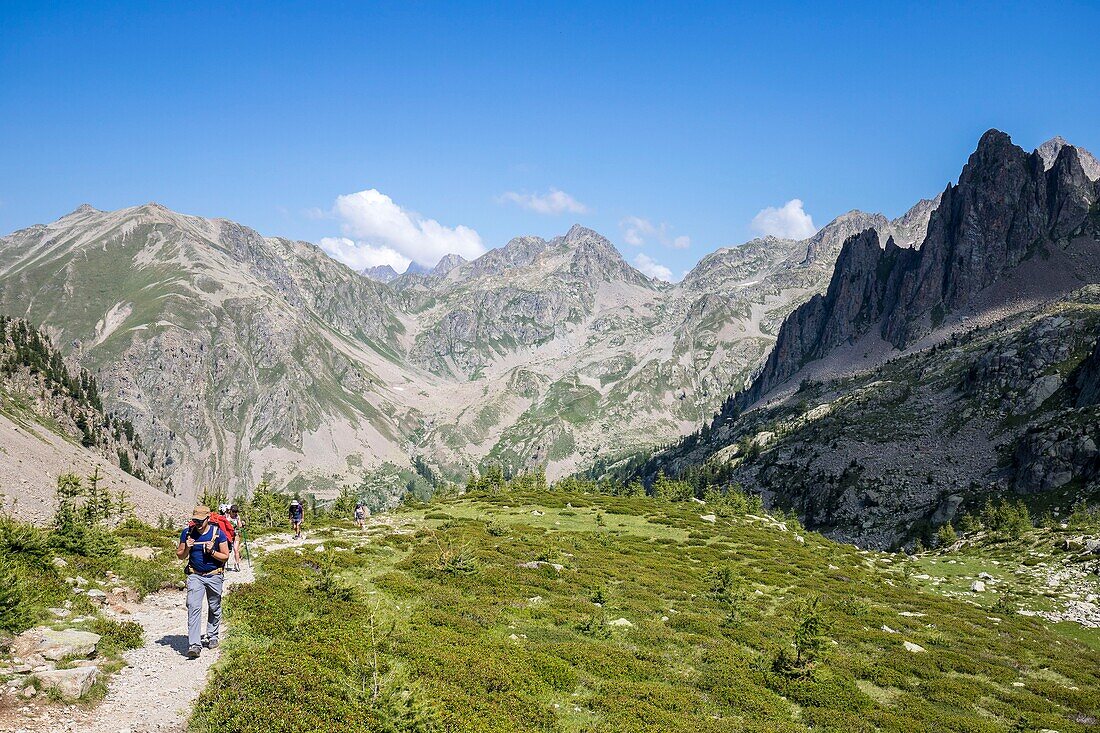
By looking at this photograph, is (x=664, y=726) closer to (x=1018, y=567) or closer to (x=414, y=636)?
(x=414, y=636)

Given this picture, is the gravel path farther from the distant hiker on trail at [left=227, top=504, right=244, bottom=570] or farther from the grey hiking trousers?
the distant hiker on trail at [left=227, top=504, right=244, bottom=570]

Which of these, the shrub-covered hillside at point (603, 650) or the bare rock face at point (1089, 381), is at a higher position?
the bare rock face at point (1089, 381)

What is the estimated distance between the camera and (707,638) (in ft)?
70.0

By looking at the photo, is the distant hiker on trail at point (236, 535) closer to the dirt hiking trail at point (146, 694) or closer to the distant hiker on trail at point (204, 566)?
the dirt hiking trail at point (146, 694)

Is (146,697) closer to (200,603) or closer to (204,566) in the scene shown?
(200,603)

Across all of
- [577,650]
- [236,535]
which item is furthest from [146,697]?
[236,535]

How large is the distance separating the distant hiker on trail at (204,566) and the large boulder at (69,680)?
10.1 feet

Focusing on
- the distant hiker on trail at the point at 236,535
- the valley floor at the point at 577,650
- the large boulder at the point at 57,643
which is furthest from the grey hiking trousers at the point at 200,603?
the distant hiker on trail at the point at 236,535

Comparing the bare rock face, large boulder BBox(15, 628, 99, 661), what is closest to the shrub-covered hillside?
large boulder BBox(15, 628, 99, 661)

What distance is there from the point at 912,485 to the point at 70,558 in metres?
160

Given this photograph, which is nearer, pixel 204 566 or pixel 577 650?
pixel 204 566

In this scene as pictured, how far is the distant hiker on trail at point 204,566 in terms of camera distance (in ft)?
51.1

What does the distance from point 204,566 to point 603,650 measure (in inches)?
504

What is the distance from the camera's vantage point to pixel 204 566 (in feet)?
53.0
